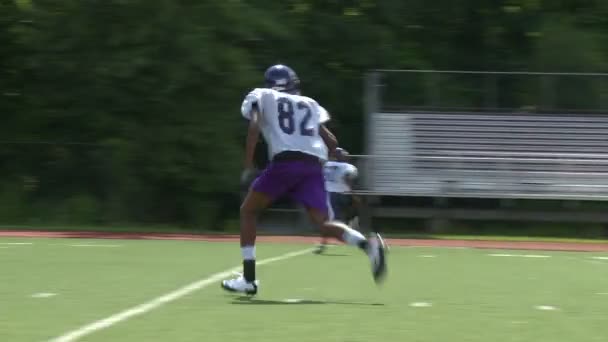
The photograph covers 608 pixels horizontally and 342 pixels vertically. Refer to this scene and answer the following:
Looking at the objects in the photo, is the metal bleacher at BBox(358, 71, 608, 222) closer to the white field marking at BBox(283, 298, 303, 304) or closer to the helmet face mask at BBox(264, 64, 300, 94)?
the helmet face mask at BBox(264, 64, 300, 94)

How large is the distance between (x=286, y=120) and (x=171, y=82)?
39.3 ft

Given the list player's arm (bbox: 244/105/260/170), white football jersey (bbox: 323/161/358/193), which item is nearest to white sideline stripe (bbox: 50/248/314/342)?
player's arm (bbox: 244/105/260/170)

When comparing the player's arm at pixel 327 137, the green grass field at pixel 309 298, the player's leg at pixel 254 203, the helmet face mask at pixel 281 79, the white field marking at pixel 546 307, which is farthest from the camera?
the player's arm at pixel 327 137

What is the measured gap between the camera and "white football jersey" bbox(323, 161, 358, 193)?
51.7 ft

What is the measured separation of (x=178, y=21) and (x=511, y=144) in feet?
22.0

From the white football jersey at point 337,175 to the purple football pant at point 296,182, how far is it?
5.79 m

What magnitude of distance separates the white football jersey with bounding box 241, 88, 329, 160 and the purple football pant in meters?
0.13

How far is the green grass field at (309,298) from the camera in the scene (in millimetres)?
7746

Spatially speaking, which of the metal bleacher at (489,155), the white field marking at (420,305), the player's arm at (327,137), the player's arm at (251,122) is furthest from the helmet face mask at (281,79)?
the metal bleacher at (489,155)

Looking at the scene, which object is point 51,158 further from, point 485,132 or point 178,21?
point 485,132

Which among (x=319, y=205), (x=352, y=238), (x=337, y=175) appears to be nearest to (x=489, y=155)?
(x=337, y=175)

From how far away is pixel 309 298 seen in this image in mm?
9617

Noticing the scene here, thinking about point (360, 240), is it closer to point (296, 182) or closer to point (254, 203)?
point (296, 182)

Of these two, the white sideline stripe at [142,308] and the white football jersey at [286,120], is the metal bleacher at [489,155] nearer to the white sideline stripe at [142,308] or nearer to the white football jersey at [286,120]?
the white sideline stripe at [142,308]
